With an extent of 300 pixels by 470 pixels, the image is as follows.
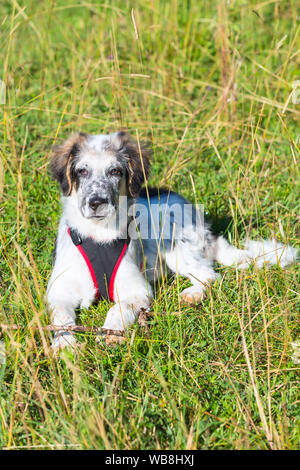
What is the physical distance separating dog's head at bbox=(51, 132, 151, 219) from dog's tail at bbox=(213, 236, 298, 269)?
0.85 metres

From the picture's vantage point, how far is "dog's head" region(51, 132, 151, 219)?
134 inches

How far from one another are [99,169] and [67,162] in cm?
26

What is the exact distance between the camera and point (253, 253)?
3.84 m

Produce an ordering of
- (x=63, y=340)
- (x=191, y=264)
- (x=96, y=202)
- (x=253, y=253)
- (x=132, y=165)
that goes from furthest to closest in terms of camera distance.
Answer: (x=191, y=264), (x=253, y=253), (x=132, y=165), (x=96, y=202), (x=63, y=340)

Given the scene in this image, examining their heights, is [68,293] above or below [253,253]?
below

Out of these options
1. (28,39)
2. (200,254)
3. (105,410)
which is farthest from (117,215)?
(28,39)

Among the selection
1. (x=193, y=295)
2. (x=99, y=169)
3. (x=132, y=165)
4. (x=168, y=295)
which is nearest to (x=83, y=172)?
(x=99, y=169)

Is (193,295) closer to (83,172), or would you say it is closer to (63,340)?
(63,340)

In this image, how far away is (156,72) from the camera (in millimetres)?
5859

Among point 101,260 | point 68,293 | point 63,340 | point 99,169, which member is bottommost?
point 63,340

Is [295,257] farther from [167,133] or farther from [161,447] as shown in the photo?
[167,133]

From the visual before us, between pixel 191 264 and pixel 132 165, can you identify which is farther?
pixel 191 264

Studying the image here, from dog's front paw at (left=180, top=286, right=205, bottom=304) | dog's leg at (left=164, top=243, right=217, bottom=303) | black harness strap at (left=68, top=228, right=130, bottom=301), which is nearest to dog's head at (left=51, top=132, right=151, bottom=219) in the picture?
black harness strap at (left=68, top=228, right=130, bottom=301)

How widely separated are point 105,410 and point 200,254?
1.81 m
